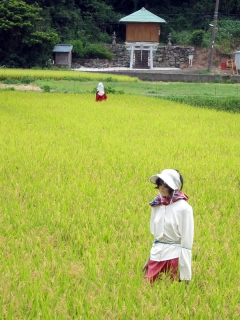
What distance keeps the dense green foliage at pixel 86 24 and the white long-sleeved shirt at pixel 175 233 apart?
25.8 meters

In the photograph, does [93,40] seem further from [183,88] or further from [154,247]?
[154,247]

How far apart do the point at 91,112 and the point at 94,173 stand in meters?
6.40

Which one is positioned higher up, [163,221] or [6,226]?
[163,221]

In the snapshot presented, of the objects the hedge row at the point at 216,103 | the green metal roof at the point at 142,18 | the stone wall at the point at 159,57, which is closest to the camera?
the hedge row at the point at 216,103

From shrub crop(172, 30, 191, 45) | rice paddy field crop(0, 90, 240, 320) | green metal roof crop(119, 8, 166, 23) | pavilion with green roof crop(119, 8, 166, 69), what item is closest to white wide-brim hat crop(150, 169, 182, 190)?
rice paddy field crop(0, 90, 240, 320)

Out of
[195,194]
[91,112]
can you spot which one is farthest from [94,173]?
[91,112]

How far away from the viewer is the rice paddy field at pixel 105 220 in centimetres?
303

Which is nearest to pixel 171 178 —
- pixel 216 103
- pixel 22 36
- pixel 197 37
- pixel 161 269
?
pixel 161 269

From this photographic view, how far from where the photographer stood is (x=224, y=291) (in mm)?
3193

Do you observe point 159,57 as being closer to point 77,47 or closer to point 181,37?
point 181,37

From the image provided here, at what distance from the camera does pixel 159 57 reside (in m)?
34.6

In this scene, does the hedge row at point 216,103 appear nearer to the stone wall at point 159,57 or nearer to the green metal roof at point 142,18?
the green metal roof at point 142,18

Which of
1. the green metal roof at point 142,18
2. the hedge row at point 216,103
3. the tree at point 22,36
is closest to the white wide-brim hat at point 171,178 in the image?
the hedge row at point 216,103

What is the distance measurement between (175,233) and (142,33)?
1213 inches
